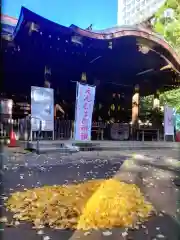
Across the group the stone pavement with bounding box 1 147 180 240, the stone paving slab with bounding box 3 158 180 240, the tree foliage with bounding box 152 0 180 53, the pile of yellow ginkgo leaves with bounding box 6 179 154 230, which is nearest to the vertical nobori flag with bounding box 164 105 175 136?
the tree foliage with bounding box 152 0 180 53

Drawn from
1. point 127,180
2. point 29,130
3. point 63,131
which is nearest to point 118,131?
point 63,131

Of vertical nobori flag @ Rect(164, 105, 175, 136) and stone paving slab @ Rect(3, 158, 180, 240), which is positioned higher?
vertical nobori flag @ Rect(164, 105, 175, 136)

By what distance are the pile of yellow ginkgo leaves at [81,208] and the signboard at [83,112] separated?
25.4ft

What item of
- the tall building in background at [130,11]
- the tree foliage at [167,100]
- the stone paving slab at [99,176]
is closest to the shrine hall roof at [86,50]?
the tall building in background at [130,11]

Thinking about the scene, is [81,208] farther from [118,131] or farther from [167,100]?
[167,100]

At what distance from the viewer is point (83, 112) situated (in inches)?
495

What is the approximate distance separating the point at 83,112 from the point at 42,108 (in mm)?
1811

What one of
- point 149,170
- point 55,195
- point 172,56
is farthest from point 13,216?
point 172,56

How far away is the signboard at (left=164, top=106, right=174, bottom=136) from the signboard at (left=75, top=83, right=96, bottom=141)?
559 cm

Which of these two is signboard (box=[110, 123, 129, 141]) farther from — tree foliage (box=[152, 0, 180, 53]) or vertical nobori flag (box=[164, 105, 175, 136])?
tree foliage (box=[152, 0, 180, 53])

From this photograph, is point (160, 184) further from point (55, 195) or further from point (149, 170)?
point (55, 195)

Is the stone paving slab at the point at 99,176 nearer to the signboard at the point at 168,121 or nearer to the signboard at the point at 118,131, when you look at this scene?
the signboard at the point at 118,131

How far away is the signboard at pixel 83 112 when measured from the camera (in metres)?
12.4

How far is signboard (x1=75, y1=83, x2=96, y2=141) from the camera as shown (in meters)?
12.4
